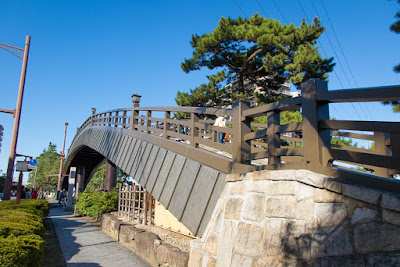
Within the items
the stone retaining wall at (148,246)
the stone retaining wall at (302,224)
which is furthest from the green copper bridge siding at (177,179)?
the stone retaining wall at (148,246)

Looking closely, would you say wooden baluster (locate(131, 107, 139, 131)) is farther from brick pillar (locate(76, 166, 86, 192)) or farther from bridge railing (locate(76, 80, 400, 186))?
brick pillar (locate(76, 166, 86, 192))

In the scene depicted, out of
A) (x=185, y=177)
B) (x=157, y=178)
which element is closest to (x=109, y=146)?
(x=157, y=178)

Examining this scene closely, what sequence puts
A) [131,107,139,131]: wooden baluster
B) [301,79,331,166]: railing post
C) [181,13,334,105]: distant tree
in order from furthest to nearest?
[181,13,334,105]: distant tree < [131,107,139,131]: wooden baluster < [301,79,331,166]: railing post

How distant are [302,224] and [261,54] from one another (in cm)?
1393

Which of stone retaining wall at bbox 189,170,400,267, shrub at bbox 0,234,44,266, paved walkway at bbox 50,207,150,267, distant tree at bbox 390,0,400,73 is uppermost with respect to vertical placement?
distant tree at bbox 390,0,400,73

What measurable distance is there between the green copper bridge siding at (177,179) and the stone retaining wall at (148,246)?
0.86m

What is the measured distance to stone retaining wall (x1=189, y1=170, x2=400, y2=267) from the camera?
2484 mm

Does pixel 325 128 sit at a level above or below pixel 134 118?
below

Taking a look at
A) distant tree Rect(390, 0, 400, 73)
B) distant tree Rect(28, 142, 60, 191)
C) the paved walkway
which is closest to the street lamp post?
the paved walkway

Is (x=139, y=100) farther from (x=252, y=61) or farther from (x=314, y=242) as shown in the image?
(x=314, y=242)

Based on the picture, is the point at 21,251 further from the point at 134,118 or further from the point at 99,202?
the point at 99,202

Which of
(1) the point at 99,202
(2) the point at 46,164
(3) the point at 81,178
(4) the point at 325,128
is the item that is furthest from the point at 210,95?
(2) the point at 46,164

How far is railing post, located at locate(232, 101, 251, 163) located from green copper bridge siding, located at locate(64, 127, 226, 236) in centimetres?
44

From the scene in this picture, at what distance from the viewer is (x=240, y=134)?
15.1 ft
